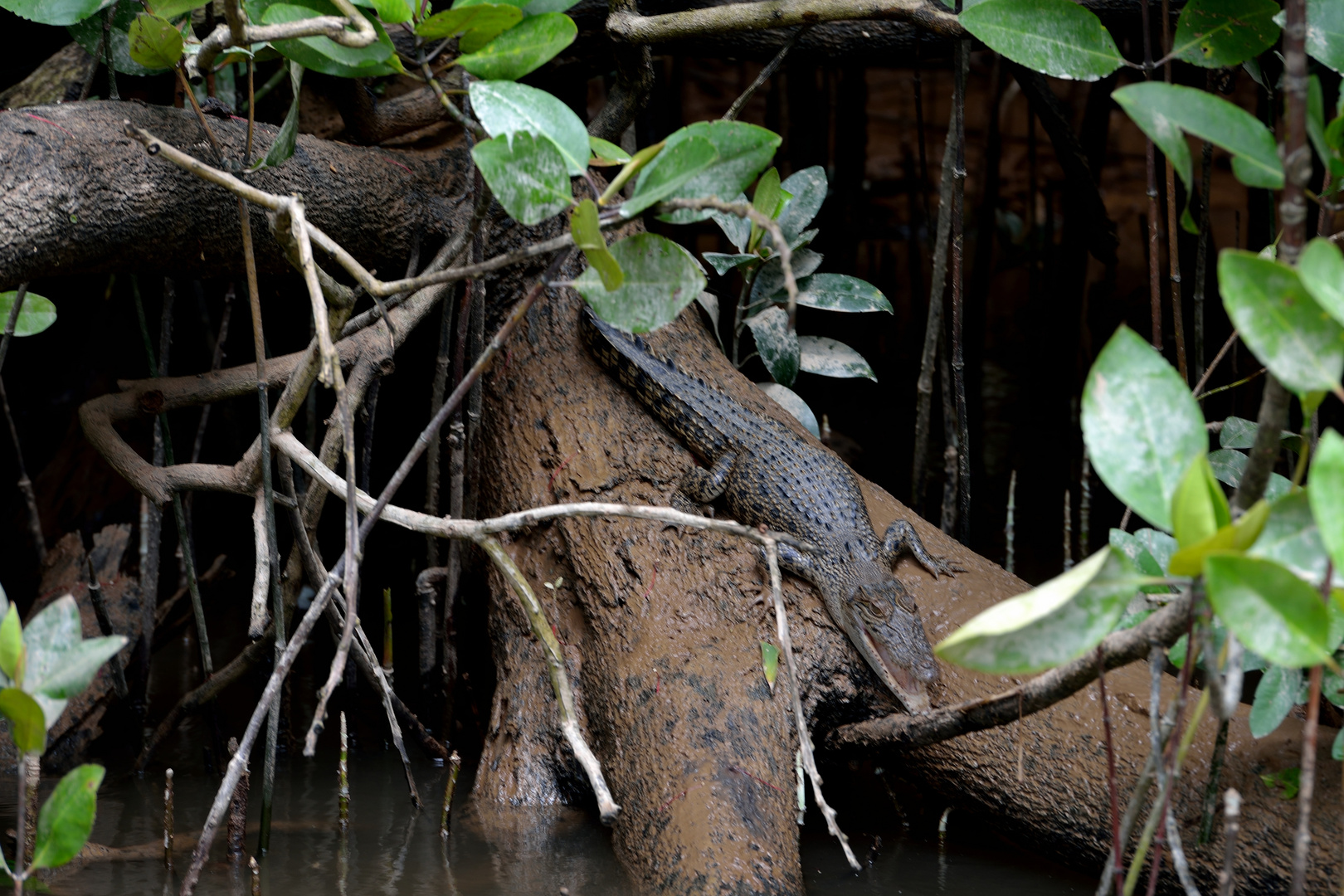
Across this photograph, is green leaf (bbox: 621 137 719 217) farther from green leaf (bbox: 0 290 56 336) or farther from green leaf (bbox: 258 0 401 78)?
green leaf (bbox: 0 290 56 336)

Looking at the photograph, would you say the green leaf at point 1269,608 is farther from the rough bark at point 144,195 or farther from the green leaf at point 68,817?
the rough bark at point 144,195

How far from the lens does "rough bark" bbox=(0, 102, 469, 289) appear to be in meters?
1.88

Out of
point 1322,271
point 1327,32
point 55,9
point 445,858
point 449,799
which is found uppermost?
point 55,9

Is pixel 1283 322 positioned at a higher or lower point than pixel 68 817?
higher

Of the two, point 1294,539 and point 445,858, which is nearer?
point 1294,539

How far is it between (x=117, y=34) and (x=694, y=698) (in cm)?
182

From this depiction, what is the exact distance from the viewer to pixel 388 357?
2.23m

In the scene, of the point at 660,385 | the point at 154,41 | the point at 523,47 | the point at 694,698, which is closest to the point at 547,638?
the point at 694,698

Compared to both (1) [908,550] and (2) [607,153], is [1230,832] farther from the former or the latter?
(1) [908,550]

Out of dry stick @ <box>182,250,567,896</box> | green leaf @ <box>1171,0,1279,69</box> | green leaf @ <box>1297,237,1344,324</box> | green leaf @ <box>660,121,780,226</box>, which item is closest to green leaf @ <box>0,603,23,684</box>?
dry stick @ <box>182,250,567,896</box>

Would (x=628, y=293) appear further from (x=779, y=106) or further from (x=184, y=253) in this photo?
(x=779, y=106)

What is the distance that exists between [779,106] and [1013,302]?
3125 millimetres

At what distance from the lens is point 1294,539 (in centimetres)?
102

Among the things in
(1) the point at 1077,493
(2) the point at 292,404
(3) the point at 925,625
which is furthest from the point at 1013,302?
(2) the point at 292,404
